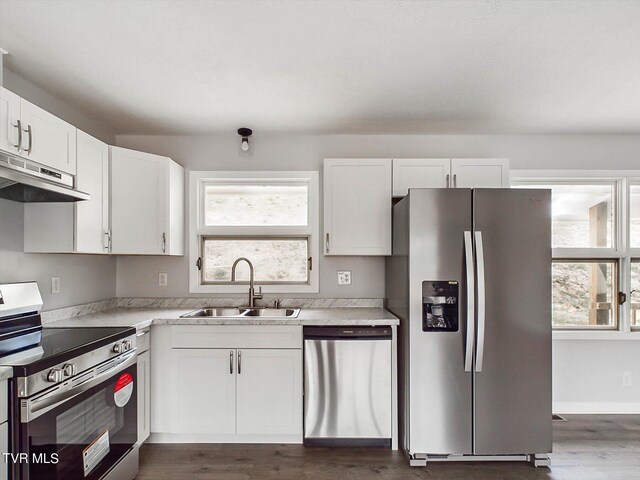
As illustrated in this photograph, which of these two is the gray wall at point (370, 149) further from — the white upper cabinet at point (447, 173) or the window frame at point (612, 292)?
the window frame at point (612, 292)

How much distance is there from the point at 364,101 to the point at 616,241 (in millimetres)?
→ 2570

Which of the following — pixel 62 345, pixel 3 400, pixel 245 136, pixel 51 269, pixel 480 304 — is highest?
pixel 245 136

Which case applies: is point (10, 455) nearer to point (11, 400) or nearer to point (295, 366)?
point (11, 400)

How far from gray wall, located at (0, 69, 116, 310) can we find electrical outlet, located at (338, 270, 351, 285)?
1.99 metres

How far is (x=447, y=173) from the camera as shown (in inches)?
116

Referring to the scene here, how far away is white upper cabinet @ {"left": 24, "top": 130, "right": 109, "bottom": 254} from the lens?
88.3 inches

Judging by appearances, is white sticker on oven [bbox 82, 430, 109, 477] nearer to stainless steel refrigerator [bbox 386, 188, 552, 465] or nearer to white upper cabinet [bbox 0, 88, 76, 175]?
white upper cabinet [bbox 0, 88, 76, 175]

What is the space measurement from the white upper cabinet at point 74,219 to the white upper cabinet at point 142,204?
0.65 feet

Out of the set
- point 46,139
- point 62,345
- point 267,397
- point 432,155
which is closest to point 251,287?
point 267,397

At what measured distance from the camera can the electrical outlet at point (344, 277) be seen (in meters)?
3.25

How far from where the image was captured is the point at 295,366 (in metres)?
2.58

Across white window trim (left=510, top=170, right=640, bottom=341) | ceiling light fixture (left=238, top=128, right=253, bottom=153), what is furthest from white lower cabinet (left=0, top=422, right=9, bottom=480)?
white window trim (left=510, top=170, right=640, bottom=341)

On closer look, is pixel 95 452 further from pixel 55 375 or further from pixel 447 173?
pixel 447 173

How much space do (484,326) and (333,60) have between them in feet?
6.06
